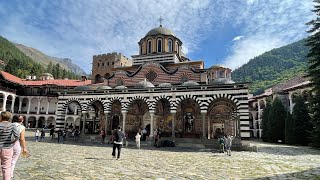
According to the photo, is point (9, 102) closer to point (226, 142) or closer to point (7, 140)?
point (226, 142)

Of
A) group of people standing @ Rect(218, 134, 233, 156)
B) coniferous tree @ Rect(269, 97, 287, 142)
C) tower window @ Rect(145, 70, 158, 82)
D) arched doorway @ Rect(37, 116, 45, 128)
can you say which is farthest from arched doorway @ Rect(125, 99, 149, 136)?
arched doorway @ Rect(37, 116, 45, 128)

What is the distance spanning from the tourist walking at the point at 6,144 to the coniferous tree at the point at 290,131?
109 feet

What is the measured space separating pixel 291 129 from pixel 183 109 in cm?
1578

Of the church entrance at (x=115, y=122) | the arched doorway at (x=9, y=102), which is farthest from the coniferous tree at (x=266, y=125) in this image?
the arched doorway at (x=9, y=102)

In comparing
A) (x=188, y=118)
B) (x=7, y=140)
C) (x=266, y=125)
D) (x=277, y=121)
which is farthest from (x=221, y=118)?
(x=7, y=140)

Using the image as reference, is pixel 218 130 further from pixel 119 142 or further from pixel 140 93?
pixel 119 142

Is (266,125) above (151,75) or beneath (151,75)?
beneath

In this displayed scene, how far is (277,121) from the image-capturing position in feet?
117

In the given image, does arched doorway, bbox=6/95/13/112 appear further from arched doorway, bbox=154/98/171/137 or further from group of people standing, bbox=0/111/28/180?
group of people standing, bbox=0/111/28/180

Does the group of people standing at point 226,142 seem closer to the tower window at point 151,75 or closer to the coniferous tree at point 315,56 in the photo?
the coniferous tree at point 315,56

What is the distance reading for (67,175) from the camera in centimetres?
712

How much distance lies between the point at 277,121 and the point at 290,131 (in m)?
3.86

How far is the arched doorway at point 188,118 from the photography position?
2680 centimetres

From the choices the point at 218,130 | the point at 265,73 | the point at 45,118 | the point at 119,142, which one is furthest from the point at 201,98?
the point at 265,73
